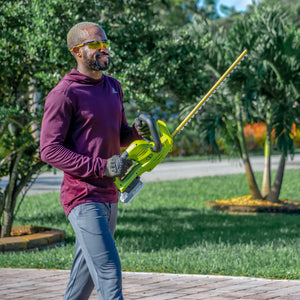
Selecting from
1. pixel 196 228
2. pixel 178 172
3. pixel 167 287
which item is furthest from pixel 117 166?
pixel 178 172

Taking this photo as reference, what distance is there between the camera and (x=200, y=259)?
6.80 m

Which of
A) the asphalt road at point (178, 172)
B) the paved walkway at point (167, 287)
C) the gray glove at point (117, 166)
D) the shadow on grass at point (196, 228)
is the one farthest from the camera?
the asphalt road at point (178, 172)

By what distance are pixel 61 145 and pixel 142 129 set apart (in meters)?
0.44

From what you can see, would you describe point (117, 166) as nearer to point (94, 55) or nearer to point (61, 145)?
point (61, 145)

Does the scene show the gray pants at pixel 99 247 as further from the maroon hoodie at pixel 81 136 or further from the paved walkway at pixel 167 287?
the paved walkway at pixel 167 287

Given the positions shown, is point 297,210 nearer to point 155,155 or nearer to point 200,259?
point 200,259

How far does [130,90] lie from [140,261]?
2.06 m

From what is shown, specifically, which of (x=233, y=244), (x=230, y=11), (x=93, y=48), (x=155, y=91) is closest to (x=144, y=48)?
(x=155, y=91)

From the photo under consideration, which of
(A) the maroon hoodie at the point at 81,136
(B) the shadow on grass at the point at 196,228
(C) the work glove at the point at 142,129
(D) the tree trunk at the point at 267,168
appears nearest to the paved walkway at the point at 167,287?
(B) the shadow on grass at the point at 196,228

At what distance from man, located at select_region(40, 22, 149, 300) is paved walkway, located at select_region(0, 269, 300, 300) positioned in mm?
1805

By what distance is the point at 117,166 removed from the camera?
→ 10.8 ft

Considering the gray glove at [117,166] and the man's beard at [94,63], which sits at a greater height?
the man's beard at [94,63]

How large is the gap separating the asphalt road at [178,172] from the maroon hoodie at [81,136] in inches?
489

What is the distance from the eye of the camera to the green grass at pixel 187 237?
21.5ft
